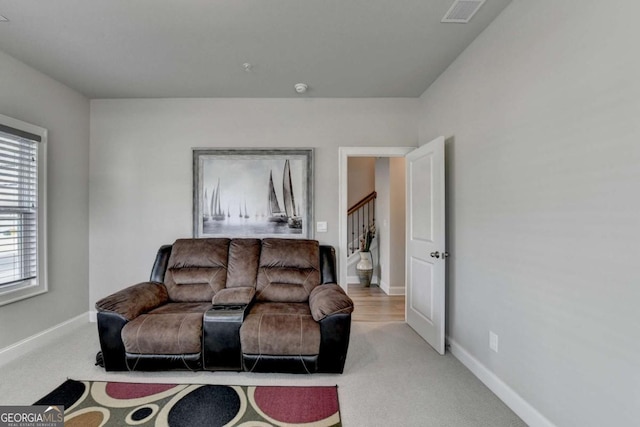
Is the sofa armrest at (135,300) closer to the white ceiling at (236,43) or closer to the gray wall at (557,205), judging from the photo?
the white ceiling at (236,43)

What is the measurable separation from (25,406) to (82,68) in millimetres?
2786

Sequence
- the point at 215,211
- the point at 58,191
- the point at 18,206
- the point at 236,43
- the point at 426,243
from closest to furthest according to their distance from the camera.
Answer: the point at 236,43, the point at 18,206, the point at 426,243, the point at 58,191, the point at 215,211

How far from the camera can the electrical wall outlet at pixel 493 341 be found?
2.18m

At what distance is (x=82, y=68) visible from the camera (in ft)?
9.43

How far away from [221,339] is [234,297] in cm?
33

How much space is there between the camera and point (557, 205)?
1.67 metres

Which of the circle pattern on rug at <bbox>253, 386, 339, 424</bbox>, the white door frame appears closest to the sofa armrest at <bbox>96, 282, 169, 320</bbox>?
the circle pattern on rug at <bbox>253, 386, 339, 424</bbox>

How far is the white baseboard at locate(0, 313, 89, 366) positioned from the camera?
260cm

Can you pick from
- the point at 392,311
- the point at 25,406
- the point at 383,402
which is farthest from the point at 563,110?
the point at 25,406

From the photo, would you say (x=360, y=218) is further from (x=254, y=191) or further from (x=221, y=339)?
(x=221, y=339)

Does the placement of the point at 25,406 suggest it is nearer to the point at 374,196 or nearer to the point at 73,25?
the point at 73,25

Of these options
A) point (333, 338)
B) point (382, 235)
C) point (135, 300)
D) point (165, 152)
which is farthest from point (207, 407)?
point (382, 235)

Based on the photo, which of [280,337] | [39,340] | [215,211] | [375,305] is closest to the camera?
[280,337]

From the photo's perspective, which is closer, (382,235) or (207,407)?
(207,407)
